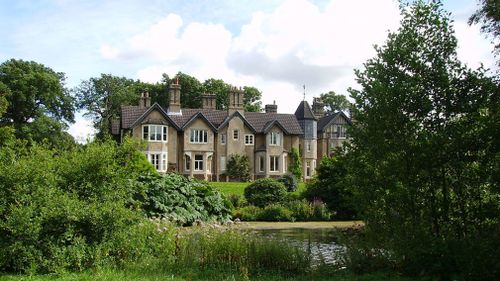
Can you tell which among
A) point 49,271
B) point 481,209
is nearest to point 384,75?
point 481,209

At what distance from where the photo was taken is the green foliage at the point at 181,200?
1897 centimetres

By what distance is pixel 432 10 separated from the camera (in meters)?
9.94

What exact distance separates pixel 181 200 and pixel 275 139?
122 feet

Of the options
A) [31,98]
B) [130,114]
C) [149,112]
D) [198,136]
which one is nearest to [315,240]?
[149,112]

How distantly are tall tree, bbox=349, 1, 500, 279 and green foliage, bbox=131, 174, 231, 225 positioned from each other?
963 centimetres

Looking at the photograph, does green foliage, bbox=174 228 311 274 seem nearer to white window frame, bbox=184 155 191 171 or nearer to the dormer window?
white window frame, bbox=184 155 191 171

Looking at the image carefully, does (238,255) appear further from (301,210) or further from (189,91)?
(189,91)

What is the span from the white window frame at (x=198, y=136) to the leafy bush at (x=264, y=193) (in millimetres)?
26061

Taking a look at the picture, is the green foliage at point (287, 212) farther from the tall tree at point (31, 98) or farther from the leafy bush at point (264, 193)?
the tall tree at point (31, 98)

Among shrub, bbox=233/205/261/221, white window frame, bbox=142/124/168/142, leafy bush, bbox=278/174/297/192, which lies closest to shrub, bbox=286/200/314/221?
shrub, bbox=233/205/261/221

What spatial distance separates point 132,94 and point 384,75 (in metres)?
71.6

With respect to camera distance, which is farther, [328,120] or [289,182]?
[328,120]

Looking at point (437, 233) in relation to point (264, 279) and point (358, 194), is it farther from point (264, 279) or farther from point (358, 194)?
point (264, 279)

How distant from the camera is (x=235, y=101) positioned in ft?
185
